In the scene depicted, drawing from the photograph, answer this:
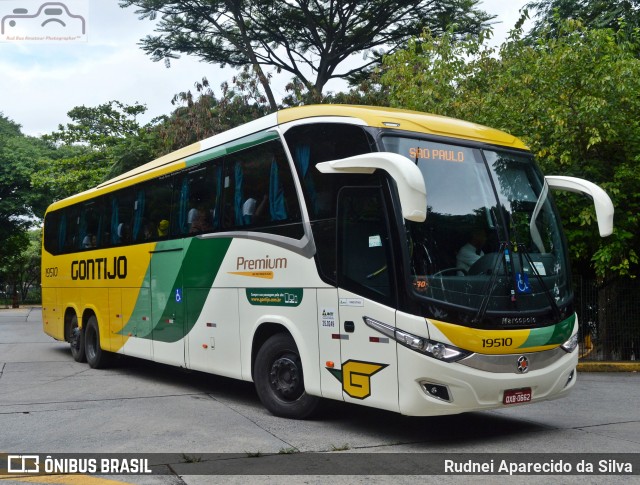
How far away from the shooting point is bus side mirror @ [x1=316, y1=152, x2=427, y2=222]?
6.28 m

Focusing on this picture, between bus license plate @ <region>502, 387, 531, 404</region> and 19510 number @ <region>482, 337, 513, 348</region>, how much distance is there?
1.44 feet

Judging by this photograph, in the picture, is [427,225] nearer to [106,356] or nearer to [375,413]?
[375,413]

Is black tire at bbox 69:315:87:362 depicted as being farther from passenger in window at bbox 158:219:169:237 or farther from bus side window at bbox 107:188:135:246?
passenger in window at bbox 158:219:169:237

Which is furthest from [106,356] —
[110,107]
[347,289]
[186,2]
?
[110,107]

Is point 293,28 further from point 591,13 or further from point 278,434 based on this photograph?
point 278,434

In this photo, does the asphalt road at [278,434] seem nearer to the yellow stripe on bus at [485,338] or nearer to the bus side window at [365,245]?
the yellow stripe on bus at [485,338]

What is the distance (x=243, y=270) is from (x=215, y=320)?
0.99 m

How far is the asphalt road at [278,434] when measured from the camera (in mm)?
6102

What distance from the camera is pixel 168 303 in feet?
36.1

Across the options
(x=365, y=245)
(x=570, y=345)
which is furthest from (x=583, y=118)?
(x=365, y=245)

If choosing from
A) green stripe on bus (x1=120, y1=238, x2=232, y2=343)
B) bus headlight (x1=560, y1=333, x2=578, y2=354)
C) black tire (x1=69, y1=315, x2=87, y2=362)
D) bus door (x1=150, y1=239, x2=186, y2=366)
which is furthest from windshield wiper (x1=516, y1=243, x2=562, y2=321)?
black tire (x1=69, y1=315, x2=87, y2=362)

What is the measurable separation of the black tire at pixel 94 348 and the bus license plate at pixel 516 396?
852 cm

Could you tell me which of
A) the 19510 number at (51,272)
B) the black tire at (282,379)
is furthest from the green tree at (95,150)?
the black tire at (282,379)

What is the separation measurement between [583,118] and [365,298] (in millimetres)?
7778
